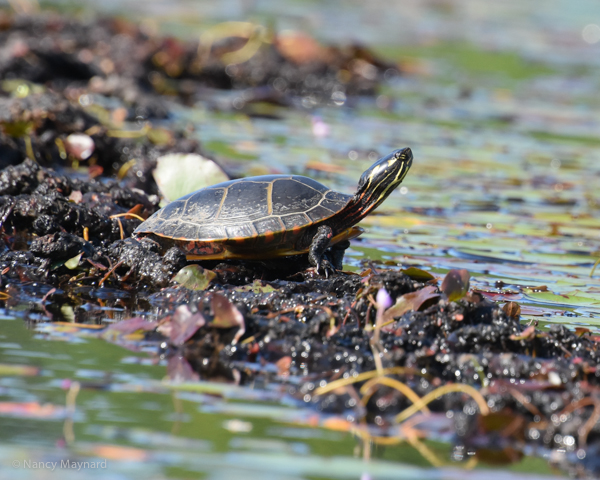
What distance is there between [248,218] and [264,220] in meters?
0.08

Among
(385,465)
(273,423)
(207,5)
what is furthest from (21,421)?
(207,5)

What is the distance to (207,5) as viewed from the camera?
22469 millimetres

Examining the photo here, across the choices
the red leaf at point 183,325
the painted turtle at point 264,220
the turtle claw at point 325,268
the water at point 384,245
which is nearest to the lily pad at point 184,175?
the painted turtle at point 264,220

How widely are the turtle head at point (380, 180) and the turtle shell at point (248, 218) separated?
139 mm

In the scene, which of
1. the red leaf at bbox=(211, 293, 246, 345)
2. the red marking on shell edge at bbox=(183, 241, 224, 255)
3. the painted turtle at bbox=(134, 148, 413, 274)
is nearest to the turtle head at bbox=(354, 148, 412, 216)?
the painted turtle at bbox=(134, 148, 413, 274)

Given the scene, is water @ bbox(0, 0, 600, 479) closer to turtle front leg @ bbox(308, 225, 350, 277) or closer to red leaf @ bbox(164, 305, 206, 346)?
red leaf @ bbox(164, 305, 206, 346)

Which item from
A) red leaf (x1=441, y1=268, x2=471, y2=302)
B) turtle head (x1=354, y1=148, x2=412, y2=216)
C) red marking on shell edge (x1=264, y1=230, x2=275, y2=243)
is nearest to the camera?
red leaf (x1=441, y1=268, x2=471, y2=302)

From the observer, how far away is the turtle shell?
4.04 m

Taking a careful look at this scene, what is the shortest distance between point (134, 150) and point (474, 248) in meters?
3.08

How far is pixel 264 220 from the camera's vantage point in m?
4.05

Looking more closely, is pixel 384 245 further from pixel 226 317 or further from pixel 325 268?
pixel 226 317

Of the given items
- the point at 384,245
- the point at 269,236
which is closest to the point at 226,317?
the point at 269,236

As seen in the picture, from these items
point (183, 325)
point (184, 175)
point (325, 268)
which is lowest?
point (183, 325)

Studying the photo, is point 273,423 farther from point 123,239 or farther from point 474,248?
point 474,248
